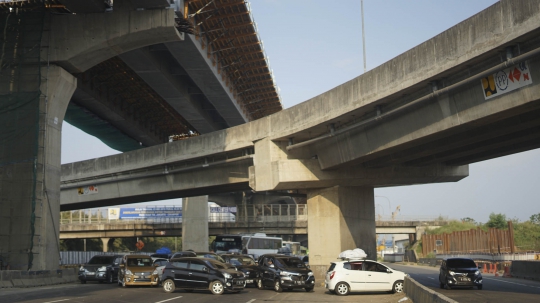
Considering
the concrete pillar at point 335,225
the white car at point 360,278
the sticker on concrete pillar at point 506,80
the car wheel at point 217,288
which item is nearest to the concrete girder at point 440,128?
the sticker on concrete pillar at point 506,80

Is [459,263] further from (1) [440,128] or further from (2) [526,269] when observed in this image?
(2) [526,269]

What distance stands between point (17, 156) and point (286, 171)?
549 inches

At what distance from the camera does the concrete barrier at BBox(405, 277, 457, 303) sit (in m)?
13.1

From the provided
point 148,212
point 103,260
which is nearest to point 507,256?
point 103,260

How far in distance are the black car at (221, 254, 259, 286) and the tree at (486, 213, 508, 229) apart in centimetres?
7380

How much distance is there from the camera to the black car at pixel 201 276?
2509 centimetres

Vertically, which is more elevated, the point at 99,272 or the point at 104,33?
the point at 104,33

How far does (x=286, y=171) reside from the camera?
104 feet

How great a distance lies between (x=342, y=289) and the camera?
2573 cm

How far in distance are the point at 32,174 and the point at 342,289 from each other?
16854 mm

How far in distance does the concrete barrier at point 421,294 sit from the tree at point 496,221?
80794 millimetres

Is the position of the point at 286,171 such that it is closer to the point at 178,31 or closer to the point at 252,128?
the point at 252,128

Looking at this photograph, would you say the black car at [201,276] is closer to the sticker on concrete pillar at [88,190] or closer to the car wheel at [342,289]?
the car wheel at [342,289]

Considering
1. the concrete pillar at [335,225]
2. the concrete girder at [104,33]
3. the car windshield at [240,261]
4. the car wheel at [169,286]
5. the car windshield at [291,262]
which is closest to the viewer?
the car wheel at [169,286]
